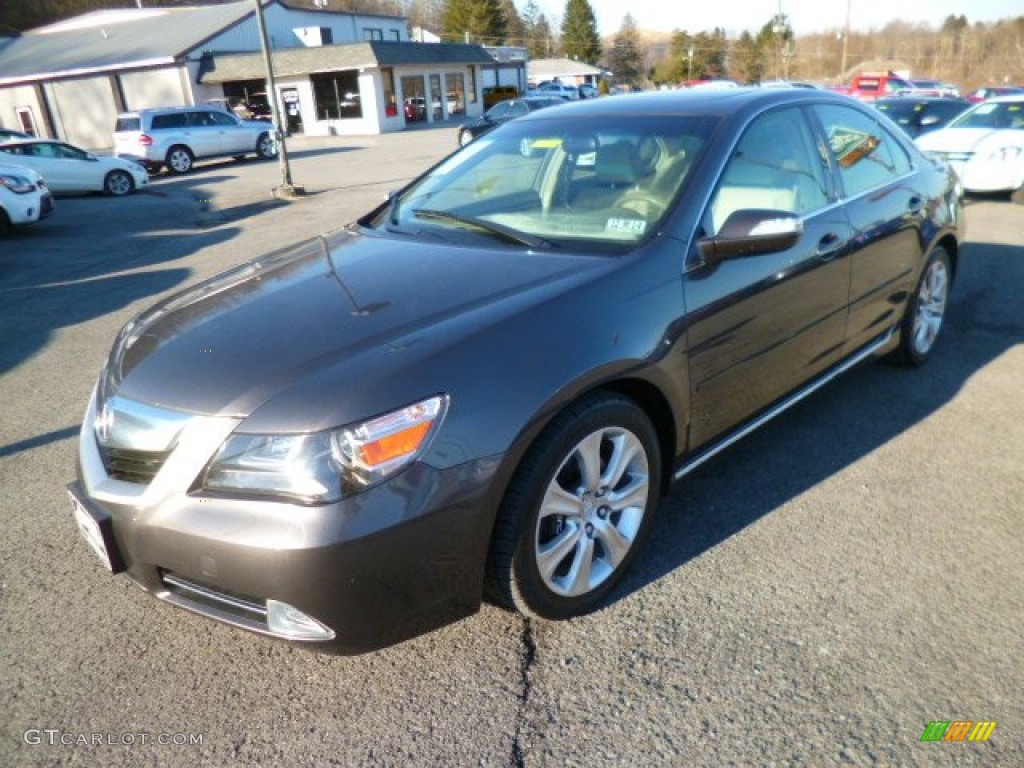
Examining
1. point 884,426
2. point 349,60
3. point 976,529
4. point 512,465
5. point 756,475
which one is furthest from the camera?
point 349,60

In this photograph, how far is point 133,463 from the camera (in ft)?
7.58

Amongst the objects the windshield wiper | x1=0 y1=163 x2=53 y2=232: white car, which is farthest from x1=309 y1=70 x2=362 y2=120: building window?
the windshield wiper

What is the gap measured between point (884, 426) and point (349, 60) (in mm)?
36149

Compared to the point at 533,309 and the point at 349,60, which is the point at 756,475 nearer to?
the point at 533,309

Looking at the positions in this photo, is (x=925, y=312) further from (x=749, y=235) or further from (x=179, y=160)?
(x=179, y=160)


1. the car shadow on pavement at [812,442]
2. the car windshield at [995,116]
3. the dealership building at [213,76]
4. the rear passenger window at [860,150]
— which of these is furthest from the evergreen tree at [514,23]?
the rear passenger window at [860,150]

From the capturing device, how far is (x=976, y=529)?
313cm

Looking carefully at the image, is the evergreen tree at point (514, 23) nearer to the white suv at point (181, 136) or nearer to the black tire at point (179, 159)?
the white suv at point (181, 136)

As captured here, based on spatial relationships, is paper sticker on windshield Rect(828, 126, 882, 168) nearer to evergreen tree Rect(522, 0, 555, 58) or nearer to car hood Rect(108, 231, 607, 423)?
car hood Rect(108, 231, 607, 423)

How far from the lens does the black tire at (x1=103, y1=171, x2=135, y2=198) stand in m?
17.4

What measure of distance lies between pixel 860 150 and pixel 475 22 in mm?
77766

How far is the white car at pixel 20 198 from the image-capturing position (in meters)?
11.7

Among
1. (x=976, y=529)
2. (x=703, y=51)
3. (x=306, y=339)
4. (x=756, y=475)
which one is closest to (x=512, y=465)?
(x=306, y=339)

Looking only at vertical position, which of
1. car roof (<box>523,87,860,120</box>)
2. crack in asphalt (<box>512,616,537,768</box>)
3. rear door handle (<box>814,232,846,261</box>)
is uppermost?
car roof (<box>523,87,860,120</box>)
